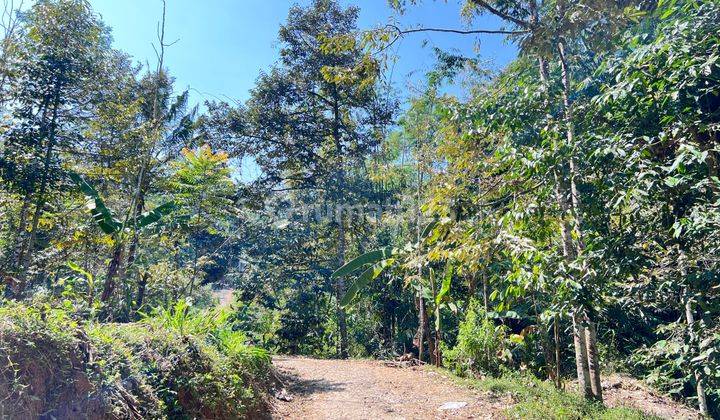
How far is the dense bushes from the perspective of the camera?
9.34 feet

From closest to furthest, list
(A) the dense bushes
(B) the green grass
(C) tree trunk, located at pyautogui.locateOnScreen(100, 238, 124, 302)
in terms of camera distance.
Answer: (A) the dense bushes → (B) the green grass → (C) tree trunk, located at pyautogui.locateOnScreen(100, 238, 124, 302)

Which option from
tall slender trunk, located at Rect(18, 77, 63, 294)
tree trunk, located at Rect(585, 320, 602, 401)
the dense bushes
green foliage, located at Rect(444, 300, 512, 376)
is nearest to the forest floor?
green foliage, located at Rect(444, 300, 512, 376)

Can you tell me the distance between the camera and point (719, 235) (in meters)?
3.01

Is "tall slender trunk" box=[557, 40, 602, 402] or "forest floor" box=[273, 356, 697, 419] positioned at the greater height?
"tall slender trunk" box=[557, 40, 602, 402]

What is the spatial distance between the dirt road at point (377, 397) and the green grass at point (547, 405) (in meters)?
0.31

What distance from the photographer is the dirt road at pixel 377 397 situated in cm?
573

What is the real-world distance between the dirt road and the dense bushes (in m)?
1.22

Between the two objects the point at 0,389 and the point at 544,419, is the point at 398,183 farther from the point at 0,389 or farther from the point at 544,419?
the point at 0,389

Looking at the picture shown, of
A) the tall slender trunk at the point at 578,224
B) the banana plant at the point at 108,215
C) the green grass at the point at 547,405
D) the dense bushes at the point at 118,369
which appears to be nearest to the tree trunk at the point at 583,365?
the tall slender trunk at the point at 578,224

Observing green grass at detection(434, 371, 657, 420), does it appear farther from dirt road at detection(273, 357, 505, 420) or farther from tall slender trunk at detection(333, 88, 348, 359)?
tall slender trunk at detection(333, 88, 348, 359)

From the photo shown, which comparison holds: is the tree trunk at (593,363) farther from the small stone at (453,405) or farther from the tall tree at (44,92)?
the tall tree at (44,92)

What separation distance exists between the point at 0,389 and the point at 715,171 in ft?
17.4

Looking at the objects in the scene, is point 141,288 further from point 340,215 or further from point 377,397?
point 377,397

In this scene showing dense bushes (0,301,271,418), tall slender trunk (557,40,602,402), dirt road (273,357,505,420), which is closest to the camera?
dense bushes (0,301,271,418)
